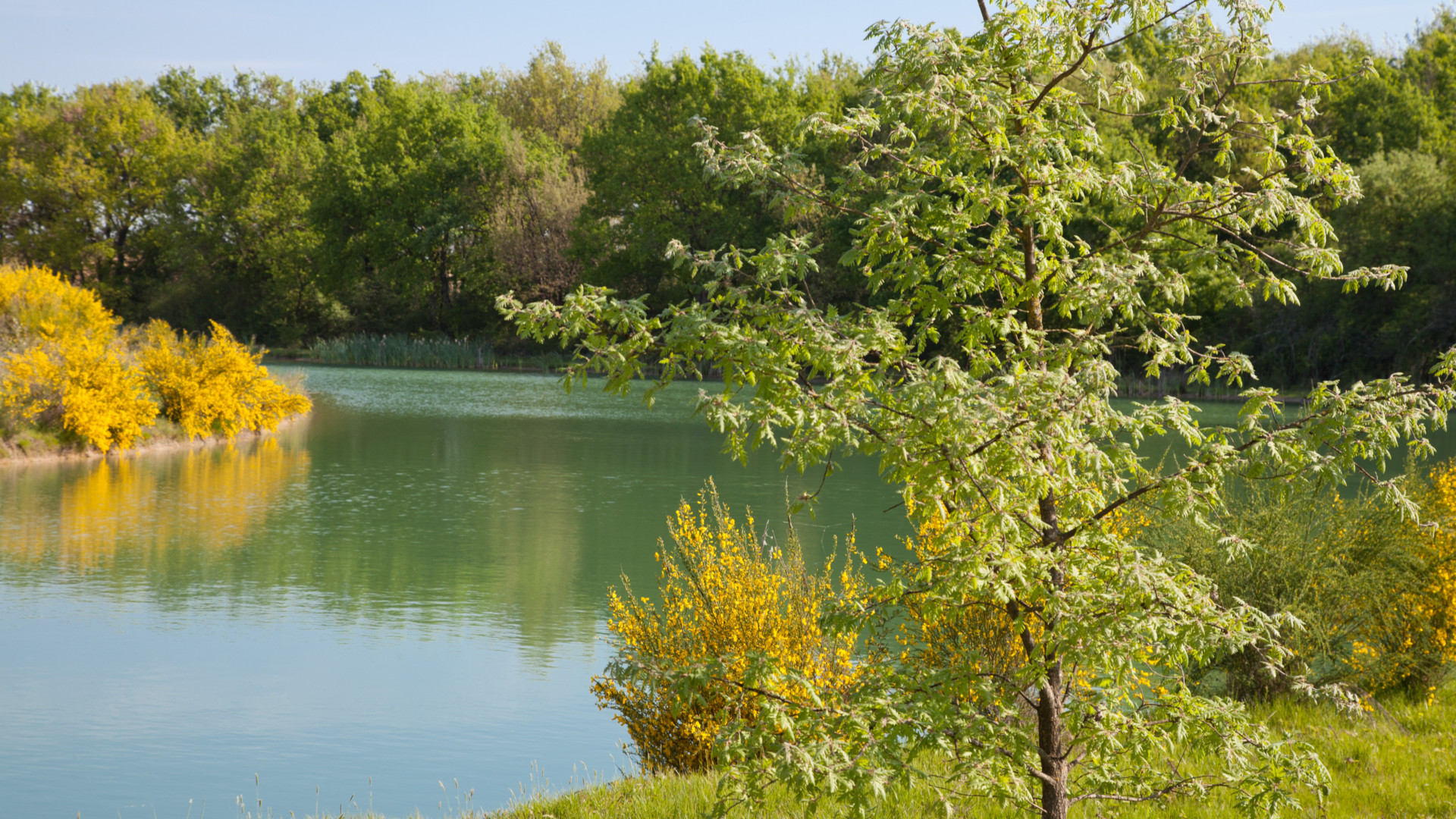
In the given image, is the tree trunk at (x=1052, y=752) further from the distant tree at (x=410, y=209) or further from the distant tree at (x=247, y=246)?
the distant tree at (x=247, y=246)

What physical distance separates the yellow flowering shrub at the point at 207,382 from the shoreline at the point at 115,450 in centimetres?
19

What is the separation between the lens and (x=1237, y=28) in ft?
10.7

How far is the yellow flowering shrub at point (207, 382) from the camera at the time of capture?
18.9 meters

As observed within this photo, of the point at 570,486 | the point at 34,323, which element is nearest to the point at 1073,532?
the point at 570,486

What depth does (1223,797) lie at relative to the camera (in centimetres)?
469

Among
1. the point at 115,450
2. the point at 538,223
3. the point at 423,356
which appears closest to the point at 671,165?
the point at 538,223

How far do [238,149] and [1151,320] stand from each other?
59.2 m

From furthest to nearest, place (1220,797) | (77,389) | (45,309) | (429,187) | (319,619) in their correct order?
(429,187)
(45,309)
(77,389)
(319,619)
(1220,797)

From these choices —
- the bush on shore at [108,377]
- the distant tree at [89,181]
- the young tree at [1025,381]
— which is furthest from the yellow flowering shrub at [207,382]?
the distant tree at [89,181]

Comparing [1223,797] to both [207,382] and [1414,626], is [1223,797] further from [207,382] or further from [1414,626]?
[207,382]

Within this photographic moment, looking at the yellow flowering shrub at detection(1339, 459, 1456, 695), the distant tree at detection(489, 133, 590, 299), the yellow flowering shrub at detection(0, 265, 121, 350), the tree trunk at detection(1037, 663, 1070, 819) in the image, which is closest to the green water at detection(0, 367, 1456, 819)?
the tree trunk at detection(1037, 663, 1070, 819)

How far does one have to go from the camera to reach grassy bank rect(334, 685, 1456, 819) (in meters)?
4.44

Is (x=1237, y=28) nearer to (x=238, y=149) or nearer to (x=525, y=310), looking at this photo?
(x=525, y=310)

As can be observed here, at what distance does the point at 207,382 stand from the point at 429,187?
3502cm
